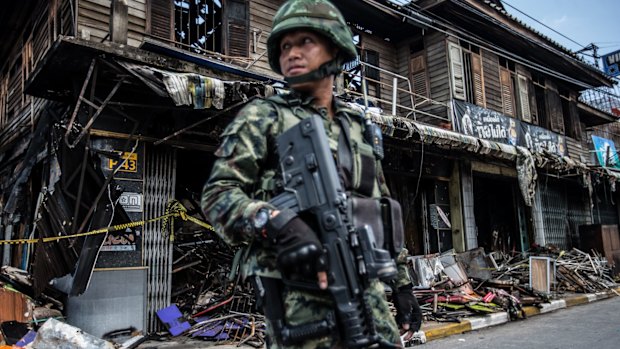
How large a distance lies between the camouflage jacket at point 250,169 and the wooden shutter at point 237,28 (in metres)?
7.83

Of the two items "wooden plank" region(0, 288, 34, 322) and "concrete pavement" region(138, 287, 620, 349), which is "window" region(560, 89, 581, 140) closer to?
"concrete pavement" region(138, 287, 620, 349)

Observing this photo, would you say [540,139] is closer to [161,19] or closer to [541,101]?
[541,101]

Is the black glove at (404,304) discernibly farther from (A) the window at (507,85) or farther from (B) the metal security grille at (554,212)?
(B) the metal security grille at (554,212)

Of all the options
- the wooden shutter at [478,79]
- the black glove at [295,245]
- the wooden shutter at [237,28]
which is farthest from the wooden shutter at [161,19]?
the wooden shutter at [478,79]

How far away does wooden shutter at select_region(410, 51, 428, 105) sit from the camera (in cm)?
1338

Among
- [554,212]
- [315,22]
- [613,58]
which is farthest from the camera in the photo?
[613,58]

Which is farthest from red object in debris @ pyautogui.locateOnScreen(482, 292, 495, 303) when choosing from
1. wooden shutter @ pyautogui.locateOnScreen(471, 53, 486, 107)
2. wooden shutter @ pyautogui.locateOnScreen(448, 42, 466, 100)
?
wooden shutter @ pyautogui.locateOnScreen(471, 53, 486, 107)

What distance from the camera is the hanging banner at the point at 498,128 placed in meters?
12.5

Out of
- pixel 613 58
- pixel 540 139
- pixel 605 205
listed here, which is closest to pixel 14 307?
pixel 540 139

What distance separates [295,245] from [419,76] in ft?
42.3

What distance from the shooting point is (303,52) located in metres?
1.93

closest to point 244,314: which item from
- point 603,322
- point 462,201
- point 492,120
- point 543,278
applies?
point 603,322

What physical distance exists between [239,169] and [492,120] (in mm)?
13132

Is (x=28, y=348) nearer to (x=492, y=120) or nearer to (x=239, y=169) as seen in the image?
(x=239, y=169)
